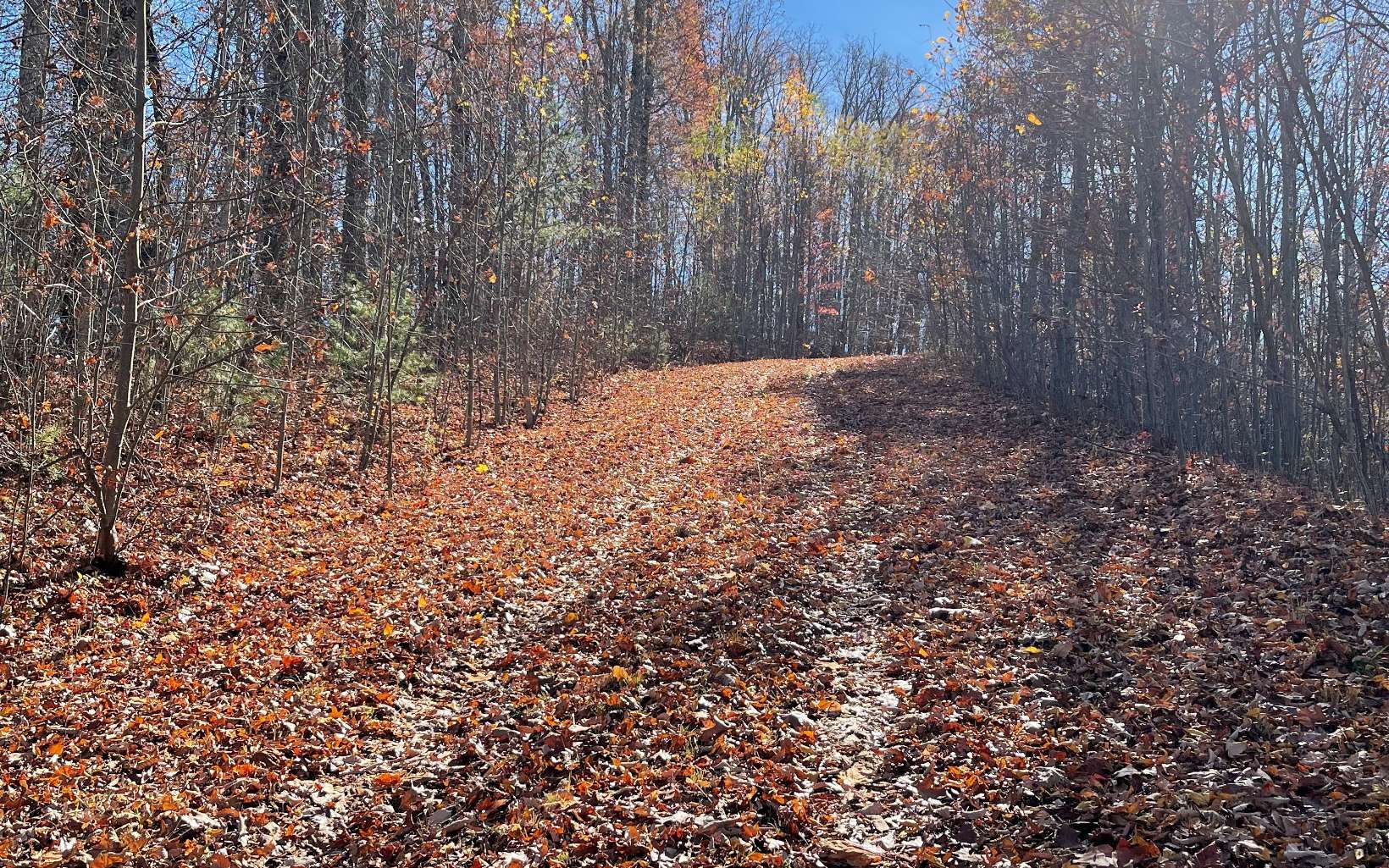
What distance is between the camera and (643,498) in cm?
975

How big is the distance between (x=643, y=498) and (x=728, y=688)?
4.83 metres

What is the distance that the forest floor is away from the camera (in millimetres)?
3643

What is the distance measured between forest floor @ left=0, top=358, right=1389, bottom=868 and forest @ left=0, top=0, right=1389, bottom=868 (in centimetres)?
3

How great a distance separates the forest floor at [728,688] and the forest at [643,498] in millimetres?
32

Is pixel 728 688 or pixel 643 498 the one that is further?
pixel 643 498

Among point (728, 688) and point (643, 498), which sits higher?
point (643, 498)

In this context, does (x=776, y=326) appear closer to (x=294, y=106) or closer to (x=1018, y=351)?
(x=1018, y=351)

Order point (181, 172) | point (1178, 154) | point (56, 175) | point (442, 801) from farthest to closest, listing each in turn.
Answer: point (1178, 154), point (181, 172), point (56, 175), point (442, 801)

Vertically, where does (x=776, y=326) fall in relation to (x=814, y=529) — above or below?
above

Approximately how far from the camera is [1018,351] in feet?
49.1

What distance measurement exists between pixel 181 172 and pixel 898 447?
9093mm

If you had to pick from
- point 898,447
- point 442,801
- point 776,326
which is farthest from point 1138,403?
point 776,326

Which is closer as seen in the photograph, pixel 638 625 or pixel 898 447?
pixel 638 625

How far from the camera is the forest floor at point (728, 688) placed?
12.0 ft
